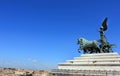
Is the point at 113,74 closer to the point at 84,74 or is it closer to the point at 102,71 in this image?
the point at 102,71

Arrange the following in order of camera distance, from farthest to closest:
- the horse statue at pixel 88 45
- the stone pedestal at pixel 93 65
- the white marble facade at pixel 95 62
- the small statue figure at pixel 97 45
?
the horse statue at pixel 88 45 < the small statue figure at pixel 97 45 < the white marble facade at pixel 95 62 < the stone pedestal at pixel 93 65

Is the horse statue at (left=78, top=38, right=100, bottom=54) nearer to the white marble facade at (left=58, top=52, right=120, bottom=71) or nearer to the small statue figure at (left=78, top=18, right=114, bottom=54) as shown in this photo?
the small statue figure at (left=78, top=18, right=114, bottom=54)

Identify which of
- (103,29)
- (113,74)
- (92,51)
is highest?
(103,29)

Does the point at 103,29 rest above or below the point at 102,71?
above

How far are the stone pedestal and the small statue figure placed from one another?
1.11 m

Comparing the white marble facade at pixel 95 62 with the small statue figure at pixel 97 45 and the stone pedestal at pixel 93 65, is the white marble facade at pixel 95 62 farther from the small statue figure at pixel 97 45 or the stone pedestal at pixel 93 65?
the small statue figure at pixel 97 45

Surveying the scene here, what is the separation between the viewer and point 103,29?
3347 centimetres

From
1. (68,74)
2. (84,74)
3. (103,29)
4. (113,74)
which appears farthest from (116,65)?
(103,29)

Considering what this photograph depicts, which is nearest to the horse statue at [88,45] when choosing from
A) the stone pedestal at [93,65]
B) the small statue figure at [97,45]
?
the small statue figure at [97,45]

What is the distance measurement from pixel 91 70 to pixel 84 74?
0.72m

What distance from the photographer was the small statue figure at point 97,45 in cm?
3156

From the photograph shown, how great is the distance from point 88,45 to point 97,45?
970 mm

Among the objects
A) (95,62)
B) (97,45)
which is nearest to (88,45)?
(97,45)

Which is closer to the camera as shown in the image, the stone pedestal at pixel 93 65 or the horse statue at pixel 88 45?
the stone pedestal at pixel 93 65
